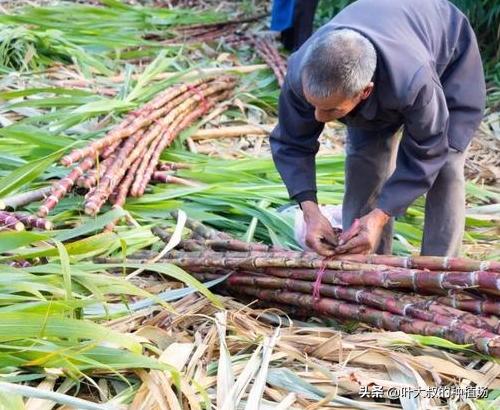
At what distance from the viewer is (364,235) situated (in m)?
2.36

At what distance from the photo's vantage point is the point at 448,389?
6.47ft

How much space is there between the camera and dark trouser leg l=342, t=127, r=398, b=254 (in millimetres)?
2676

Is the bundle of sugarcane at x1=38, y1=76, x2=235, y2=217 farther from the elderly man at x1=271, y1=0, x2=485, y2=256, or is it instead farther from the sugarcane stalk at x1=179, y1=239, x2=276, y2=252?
the elderly man at x1=271, y1=0, x2=485, y2=256

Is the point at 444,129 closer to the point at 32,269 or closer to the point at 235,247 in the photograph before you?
the point at 235,247

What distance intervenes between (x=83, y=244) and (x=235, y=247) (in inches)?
18.8

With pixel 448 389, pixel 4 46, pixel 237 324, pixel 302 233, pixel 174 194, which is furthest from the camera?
pixel 4 46

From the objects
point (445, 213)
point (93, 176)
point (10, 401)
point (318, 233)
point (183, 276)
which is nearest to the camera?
point (10, 401)

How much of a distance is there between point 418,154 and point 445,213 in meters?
0.44

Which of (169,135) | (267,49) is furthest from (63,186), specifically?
(267,49)

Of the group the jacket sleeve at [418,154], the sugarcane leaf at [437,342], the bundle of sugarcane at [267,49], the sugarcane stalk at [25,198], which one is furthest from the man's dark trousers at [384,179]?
the bundle of sugarcane at [267,49]

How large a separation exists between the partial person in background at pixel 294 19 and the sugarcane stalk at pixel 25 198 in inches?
109

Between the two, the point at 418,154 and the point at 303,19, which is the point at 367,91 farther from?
the point at 303,19

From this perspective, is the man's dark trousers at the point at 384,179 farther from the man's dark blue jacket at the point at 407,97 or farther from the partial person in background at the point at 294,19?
the partial person in background at the point at 294,19

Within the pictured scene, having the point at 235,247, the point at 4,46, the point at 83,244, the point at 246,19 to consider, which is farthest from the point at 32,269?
the point at 246,19
